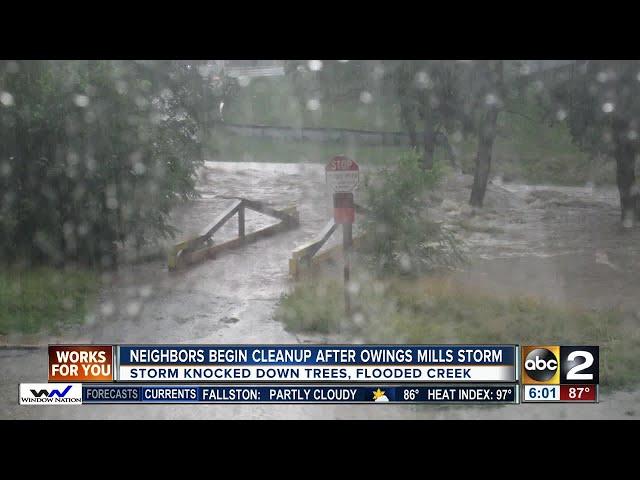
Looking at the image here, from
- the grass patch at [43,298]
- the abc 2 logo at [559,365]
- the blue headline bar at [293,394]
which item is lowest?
the blue headline bar at [293,394]

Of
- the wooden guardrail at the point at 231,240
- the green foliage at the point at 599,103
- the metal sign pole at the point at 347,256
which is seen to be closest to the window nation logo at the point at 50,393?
A: the metal sign pole at the point at 347,256

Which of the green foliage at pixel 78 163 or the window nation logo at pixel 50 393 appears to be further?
the green foliage at pixel 78 163

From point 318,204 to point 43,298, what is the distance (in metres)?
3.61

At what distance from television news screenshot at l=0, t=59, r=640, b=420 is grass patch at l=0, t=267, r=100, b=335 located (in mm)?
26

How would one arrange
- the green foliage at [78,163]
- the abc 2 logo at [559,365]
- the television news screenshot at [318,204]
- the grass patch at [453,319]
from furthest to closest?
the green foliage at [78,163]
the television news screenshot at [318,204]
the grass patch at [453,319]
the abc 2 logo at [559,365]

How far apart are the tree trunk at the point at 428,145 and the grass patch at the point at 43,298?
13.6 feet

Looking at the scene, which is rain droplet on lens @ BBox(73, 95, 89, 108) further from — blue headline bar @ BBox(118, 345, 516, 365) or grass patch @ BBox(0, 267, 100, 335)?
blue headline bar @ BBox(118, 345, 516, 365)

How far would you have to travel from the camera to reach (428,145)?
9.89 meters

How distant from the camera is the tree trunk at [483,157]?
9562 mm

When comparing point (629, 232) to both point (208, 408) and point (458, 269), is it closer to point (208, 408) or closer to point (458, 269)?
point (458, 269)

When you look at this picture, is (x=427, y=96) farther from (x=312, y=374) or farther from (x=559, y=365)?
(x=312, y=374)

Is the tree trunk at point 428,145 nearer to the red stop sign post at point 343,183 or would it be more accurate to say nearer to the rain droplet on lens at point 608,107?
the rain droplet on lens at point 608,107

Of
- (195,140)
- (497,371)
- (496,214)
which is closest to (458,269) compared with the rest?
(496,214)

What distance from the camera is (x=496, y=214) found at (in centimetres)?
968
